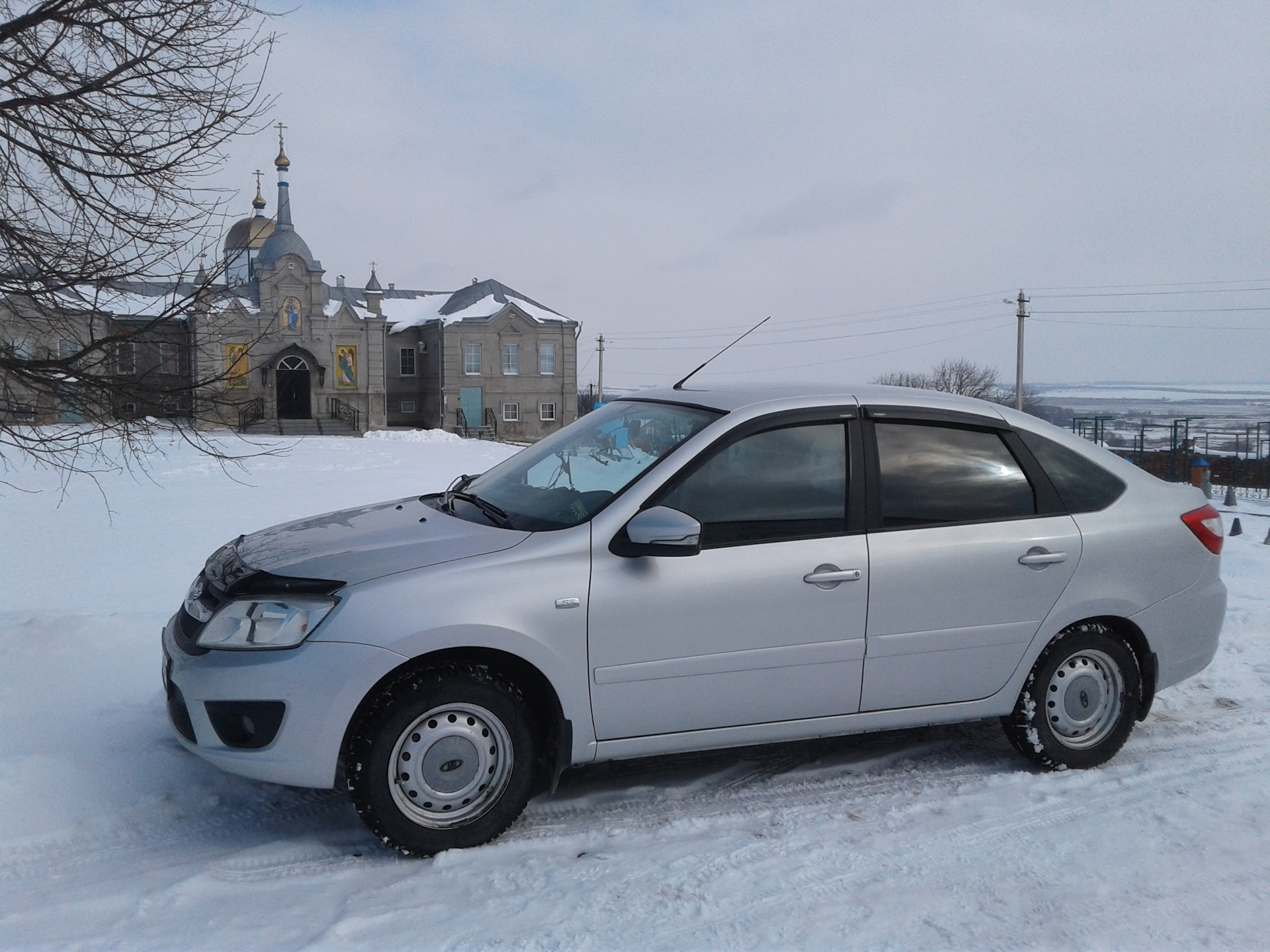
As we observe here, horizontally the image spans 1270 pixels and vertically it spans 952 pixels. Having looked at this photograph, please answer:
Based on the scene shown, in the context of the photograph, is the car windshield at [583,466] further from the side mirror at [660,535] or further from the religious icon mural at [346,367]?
the religious icon mural at [346,367]

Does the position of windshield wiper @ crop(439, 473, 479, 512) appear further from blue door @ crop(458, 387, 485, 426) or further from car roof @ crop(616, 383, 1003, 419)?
blue door @ crop(458, 387, 485, 426)

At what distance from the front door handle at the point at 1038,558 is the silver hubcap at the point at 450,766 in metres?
2.41

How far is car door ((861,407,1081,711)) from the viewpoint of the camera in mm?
4297

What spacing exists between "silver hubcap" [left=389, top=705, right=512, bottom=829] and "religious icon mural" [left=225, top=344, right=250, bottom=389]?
9.09 ft

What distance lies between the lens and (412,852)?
372 cm

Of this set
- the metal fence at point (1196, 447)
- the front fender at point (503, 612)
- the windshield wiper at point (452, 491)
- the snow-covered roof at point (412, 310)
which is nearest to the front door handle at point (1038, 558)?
the front fender at point (503, 612)

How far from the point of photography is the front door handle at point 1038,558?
4.46 meters

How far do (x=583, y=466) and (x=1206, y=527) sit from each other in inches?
120

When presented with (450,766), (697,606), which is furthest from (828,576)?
(450,766)

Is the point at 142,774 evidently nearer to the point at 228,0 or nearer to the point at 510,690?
the point at 510,690

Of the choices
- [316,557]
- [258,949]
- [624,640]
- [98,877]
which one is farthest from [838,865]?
[98,877]

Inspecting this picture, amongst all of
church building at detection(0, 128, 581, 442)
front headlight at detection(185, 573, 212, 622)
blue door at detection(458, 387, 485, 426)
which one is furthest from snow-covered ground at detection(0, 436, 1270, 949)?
blue door at detection(458, 387, 485, 426)

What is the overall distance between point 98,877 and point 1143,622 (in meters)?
4.52

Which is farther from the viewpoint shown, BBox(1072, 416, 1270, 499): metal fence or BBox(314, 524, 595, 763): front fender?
BBox(1072, 416, 1270, 499): metal fence
